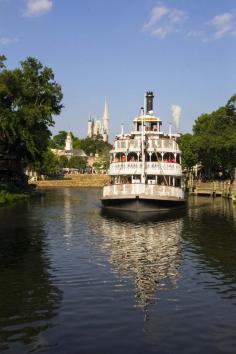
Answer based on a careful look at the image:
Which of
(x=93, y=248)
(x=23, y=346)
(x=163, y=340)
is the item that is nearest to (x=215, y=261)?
(x=93, y=248)

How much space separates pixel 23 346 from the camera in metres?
12.8

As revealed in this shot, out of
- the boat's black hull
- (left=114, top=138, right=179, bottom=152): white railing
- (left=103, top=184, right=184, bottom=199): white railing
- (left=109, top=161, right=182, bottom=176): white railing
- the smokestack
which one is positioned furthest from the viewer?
the smokestack

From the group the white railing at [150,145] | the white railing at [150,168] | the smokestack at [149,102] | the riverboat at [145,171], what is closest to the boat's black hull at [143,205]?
the riverboat at [145,171]

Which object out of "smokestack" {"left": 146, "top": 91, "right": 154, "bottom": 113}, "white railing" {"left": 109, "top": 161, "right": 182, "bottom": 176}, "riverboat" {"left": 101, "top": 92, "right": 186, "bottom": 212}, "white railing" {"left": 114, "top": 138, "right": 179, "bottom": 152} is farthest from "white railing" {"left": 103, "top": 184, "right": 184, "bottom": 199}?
"smokestack" {"left": 146, "top": 91, "right": 154, "bottom": 113}

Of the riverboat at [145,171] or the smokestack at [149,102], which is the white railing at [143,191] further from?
the smokestack at [149,102]

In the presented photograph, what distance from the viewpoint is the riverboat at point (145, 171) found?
158 feet

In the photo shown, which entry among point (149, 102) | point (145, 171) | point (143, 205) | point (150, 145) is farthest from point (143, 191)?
point (149, 102)

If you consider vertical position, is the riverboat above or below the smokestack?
below

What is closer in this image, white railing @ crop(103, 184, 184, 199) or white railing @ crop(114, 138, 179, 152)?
white railing @ crop(103, 184, 184, 199)

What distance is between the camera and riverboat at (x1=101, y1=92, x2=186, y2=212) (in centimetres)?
4828

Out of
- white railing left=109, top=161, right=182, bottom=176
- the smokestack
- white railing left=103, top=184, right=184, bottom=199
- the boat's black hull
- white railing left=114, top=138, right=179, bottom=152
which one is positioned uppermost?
the smokestack

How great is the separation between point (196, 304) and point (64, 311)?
429cm

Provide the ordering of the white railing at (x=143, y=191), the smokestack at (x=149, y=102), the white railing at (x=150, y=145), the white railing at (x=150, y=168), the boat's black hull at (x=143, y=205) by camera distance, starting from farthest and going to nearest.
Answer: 1. the smokestack at (x=149, y=102)
2. the white railing at (x=150, y=145)
3. the white railing at (x=150, y=168)
4. the white railing at (x=143, y=191)
5. the boat's black hull at (x=143, y=205)

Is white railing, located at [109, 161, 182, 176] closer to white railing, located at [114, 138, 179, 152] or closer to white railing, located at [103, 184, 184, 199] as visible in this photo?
white railing, located at [114, 138, 179, 152]
